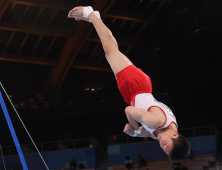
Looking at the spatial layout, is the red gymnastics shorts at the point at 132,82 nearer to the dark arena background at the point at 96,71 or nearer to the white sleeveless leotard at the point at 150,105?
the white sleeveless leotard at the point at 150,105

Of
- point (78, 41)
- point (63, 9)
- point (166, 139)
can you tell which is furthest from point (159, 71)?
point (166, 139)

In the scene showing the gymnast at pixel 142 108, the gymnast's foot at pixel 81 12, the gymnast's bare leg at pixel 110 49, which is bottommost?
the gymnast at pixel 142 108

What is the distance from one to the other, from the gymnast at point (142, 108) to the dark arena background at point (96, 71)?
10106 mm

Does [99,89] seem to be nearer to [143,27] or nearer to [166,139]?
[143,27]

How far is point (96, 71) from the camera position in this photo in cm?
2181

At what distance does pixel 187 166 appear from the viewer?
12.6m

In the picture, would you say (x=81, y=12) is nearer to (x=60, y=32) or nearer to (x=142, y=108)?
(x=142, y=108)

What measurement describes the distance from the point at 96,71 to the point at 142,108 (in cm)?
1747

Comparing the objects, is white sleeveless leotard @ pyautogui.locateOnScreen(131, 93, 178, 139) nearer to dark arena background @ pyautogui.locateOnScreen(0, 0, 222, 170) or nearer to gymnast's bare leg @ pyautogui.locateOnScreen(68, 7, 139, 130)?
gymnast's bare leg @ pyautogui.locateOnScreen(68, 7, 139, 130)

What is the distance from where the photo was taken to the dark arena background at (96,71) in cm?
1590

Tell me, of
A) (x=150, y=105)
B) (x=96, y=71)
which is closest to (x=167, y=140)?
(x=150, y=105)

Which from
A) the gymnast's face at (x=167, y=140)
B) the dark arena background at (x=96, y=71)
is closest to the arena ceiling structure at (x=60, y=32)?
the dark arena background at (x=96, y=71)

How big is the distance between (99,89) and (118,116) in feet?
8.26

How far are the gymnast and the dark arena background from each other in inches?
398
